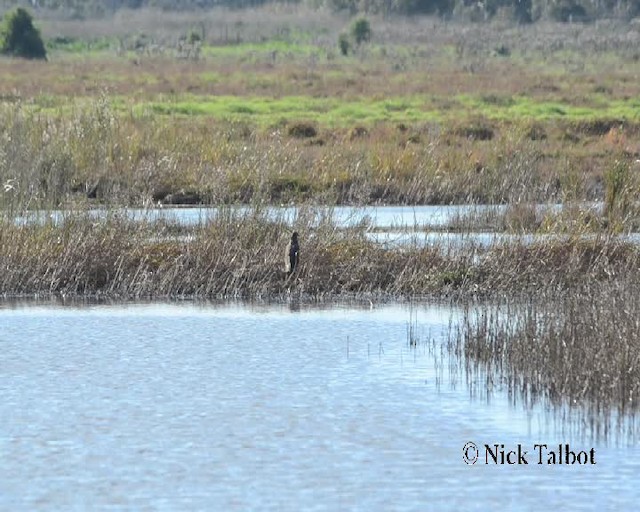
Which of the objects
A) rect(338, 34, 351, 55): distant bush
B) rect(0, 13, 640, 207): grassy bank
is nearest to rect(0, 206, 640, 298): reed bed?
rect(0, 13, 640, 207): grassy bank

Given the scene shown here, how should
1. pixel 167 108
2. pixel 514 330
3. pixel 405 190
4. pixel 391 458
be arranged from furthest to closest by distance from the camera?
1. pixel 167 108
2. pixel 405 190
3. pixel 514 330
4. pixel 391 458

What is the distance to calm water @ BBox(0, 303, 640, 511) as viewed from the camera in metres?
8.39

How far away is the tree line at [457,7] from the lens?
7406 centimetres

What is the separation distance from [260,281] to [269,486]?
6218mm

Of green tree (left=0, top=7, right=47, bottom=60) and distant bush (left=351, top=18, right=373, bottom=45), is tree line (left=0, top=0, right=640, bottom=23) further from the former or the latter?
green tree (left=0, top=7, right=47, bottom=60)

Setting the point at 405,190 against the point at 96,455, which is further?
the point at 405,190

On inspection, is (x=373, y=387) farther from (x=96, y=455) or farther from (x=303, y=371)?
(x=96, y=455)

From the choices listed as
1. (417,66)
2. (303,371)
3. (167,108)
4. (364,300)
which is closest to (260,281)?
(364,300)

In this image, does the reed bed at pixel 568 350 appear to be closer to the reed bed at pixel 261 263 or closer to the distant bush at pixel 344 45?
the reed bed at pixel 261 263

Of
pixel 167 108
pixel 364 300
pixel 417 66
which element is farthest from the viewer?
pixel 417 66

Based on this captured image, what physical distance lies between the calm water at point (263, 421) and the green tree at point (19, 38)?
128 ft

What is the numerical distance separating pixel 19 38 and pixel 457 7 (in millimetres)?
29791

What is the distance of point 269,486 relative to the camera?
852 cm

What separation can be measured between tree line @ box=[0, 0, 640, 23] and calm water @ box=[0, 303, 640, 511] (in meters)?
60.2
